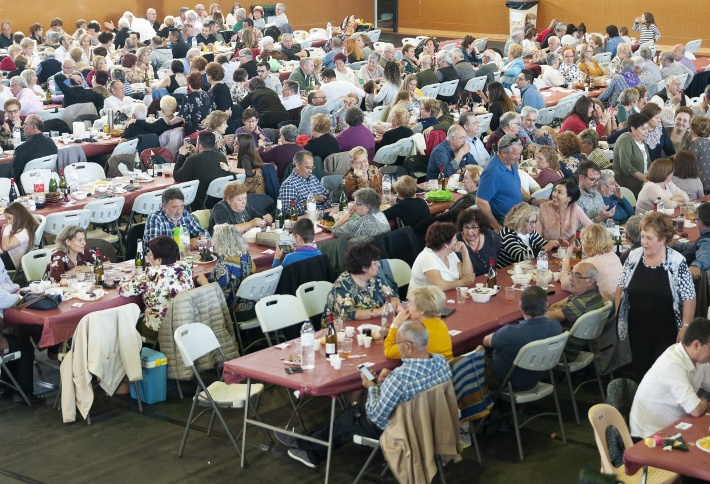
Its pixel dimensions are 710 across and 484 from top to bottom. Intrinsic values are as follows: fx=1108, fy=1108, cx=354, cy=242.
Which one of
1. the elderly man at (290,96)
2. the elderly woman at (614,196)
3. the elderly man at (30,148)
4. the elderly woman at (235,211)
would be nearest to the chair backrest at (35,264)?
the elderly woman at (235,211)

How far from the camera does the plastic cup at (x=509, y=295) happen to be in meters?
8.07

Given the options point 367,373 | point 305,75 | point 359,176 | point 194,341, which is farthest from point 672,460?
point 305,75

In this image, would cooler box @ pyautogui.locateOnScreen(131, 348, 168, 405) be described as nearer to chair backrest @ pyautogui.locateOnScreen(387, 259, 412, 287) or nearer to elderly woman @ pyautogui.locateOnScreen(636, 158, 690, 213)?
chair backrest @ pyautogui.locateOnScreen(387, 259, 412, 287)

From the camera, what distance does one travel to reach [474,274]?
8570 millimetres

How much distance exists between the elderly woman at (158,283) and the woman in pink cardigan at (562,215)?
3.16m

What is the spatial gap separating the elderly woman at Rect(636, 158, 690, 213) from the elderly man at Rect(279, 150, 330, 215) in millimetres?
2978

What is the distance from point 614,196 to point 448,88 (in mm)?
6701

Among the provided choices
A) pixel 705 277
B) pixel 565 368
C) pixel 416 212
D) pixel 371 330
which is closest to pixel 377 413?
pixel 371 330

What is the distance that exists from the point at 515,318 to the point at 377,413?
1806 millimetres

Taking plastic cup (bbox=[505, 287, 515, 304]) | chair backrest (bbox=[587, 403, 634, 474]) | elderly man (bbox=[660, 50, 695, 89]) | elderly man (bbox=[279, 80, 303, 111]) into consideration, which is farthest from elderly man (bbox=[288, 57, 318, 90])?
chair backrest (bbox=[587, 403, 634, 474])

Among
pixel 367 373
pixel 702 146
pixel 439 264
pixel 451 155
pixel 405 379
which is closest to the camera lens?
pixel 405 379

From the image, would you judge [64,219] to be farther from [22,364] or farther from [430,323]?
[430,323]

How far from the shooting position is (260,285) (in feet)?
27.9

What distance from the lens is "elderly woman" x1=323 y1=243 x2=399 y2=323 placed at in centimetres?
772
